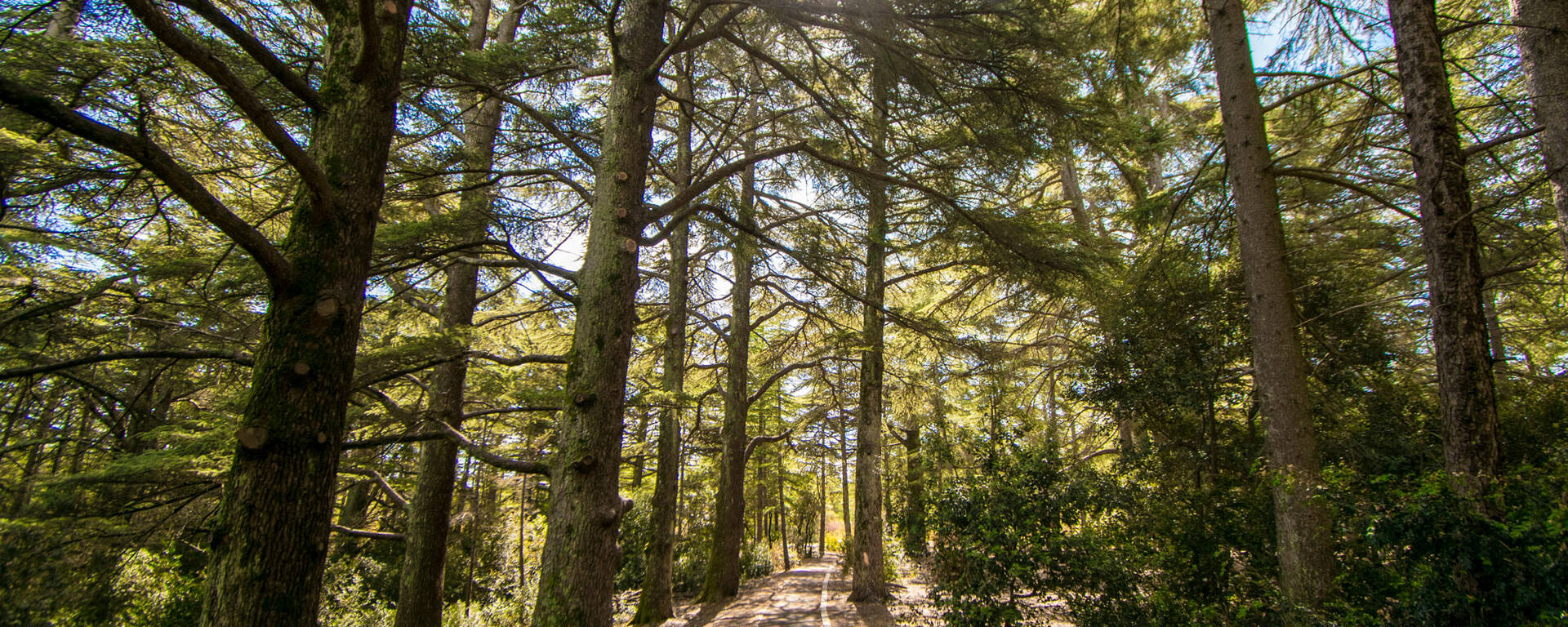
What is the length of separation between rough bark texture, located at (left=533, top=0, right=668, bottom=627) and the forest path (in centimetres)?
648

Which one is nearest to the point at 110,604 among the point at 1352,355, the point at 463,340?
the point at 463,340

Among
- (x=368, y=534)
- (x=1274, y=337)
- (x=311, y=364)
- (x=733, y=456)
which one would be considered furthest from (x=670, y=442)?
(x=1274, y=337)

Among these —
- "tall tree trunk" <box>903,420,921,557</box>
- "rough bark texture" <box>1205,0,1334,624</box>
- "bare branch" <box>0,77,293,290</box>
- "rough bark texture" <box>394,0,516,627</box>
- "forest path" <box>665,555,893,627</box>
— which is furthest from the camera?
"forest path" <box>665,555,893,627</box>

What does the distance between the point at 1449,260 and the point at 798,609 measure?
10.7 meters

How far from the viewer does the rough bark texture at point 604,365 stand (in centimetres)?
429

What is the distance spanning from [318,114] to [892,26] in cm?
447

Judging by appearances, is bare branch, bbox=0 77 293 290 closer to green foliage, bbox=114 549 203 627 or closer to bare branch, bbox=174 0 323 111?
bare branch, bbox=174 0 323 111

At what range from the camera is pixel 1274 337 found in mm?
5734

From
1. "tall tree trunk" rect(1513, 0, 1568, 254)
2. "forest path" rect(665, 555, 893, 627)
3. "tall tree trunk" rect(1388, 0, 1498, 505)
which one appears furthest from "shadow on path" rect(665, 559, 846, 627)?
"tall tree trunk" rect(1513, 0, 1568, 254)

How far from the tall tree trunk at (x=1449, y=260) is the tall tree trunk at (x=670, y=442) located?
8550 millimetres

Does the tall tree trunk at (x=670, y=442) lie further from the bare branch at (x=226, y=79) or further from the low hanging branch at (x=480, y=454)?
the bare branch at (x=226, y=79)

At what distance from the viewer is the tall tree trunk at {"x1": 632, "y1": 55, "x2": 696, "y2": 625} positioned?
1019 cm

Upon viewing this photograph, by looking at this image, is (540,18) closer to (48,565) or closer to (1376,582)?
(48,565)

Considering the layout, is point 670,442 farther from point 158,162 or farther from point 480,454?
point 158,162
